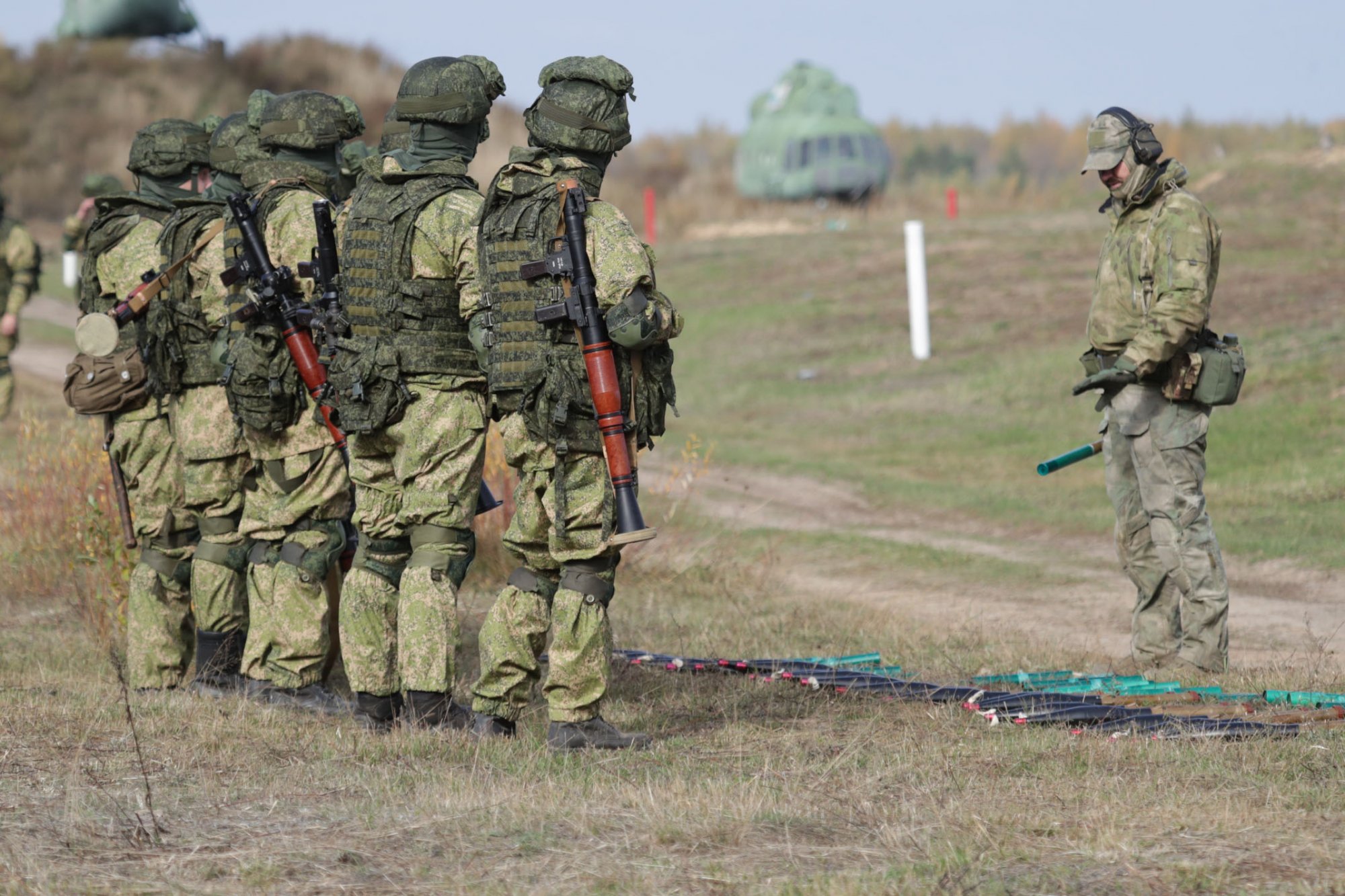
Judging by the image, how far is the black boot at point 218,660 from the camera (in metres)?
→ 6.65

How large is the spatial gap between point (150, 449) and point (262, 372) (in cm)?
102

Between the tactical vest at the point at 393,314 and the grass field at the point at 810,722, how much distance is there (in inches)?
46.5

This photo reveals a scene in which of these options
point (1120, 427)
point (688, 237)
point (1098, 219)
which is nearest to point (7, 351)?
point (1120, 427)

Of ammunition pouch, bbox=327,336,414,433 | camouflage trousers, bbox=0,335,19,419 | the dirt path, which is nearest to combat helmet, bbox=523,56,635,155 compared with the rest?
ammunition pouch, bbox=327,336,414,433

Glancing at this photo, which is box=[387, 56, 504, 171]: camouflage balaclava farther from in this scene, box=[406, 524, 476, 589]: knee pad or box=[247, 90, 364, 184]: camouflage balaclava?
box=[406, 524, 476, 589]: knee pad

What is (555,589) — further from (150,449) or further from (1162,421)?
(1162,421)

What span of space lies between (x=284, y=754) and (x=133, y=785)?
0.61m

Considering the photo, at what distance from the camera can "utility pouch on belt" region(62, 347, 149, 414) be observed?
669 cm

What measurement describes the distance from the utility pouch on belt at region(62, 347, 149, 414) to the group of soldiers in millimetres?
79

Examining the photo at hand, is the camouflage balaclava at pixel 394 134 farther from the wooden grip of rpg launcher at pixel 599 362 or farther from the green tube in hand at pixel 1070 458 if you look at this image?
the green tube in hand at pixel 1070 458

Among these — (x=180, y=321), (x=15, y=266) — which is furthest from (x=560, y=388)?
(x=15, y=266)

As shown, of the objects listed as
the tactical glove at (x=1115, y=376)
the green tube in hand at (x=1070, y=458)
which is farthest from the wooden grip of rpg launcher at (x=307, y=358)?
the green tube in hand at (x=1070, y=458)

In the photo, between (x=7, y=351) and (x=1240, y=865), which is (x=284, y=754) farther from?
(x=7, y=351)

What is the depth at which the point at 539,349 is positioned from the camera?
522cm
